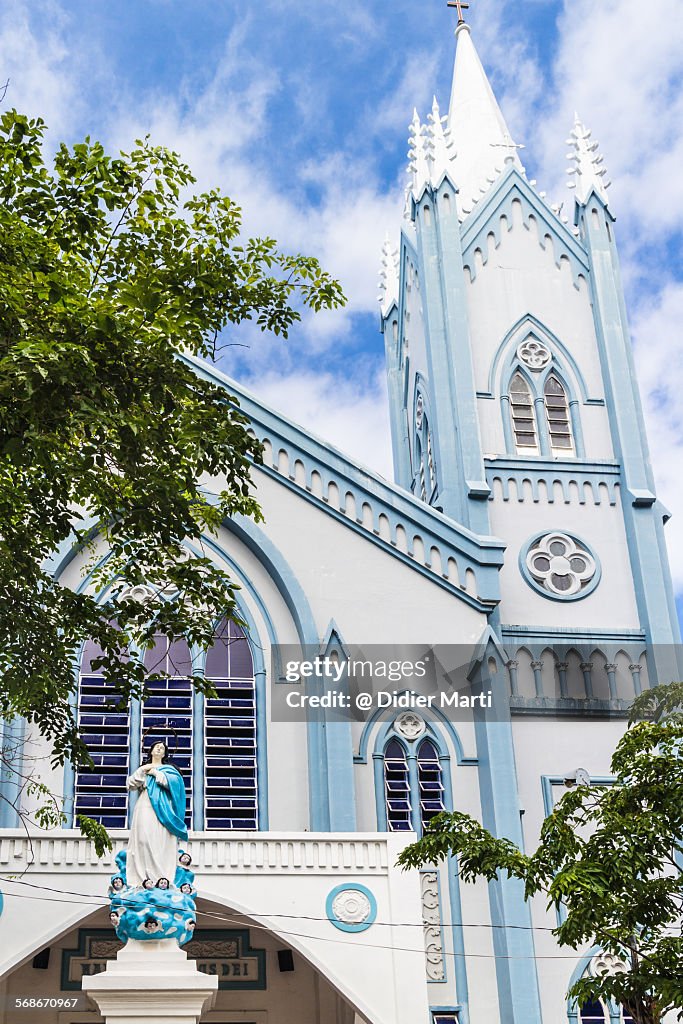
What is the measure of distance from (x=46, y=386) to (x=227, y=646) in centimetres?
827

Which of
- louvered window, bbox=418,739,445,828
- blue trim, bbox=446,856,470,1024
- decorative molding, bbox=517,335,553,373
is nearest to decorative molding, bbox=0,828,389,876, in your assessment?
blue trim, bbox=446,856,470,1024

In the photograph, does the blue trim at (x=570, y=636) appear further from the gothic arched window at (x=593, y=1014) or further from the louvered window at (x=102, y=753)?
the louvered window at (x=102, y=753)

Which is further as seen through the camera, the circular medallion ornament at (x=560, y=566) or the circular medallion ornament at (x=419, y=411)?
the circular medallion ornament at (x=419, y=411)

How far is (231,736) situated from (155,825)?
205 inches

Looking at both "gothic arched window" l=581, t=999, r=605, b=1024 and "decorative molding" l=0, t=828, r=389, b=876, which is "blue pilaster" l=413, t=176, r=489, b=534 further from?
"decorative molding" l=0, t=828, r=389, b=876

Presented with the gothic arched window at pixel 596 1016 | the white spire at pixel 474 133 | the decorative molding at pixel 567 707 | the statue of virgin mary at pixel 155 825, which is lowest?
the gothic arched window at pixel 596 1016

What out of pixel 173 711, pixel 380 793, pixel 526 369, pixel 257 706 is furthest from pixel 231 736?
pixel 526 369

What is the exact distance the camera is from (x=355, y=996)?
48.1ft

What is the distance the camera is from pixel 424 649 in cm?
1919

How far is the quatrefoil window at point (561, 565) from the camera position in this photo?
21391 millimetres

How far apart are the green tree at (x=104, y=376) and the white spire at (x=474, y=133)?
42.4 ft

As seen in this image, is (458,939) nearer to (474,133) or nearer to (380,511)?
(380,511)

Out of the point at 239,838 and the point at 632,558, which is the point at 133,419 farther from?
the point at 632,558

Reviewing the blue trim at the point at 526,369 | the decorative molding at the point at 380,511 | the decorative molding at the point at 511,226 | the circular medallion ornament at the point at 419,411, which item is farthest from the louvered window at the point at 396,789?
the decorative molding at the point at 511,226
